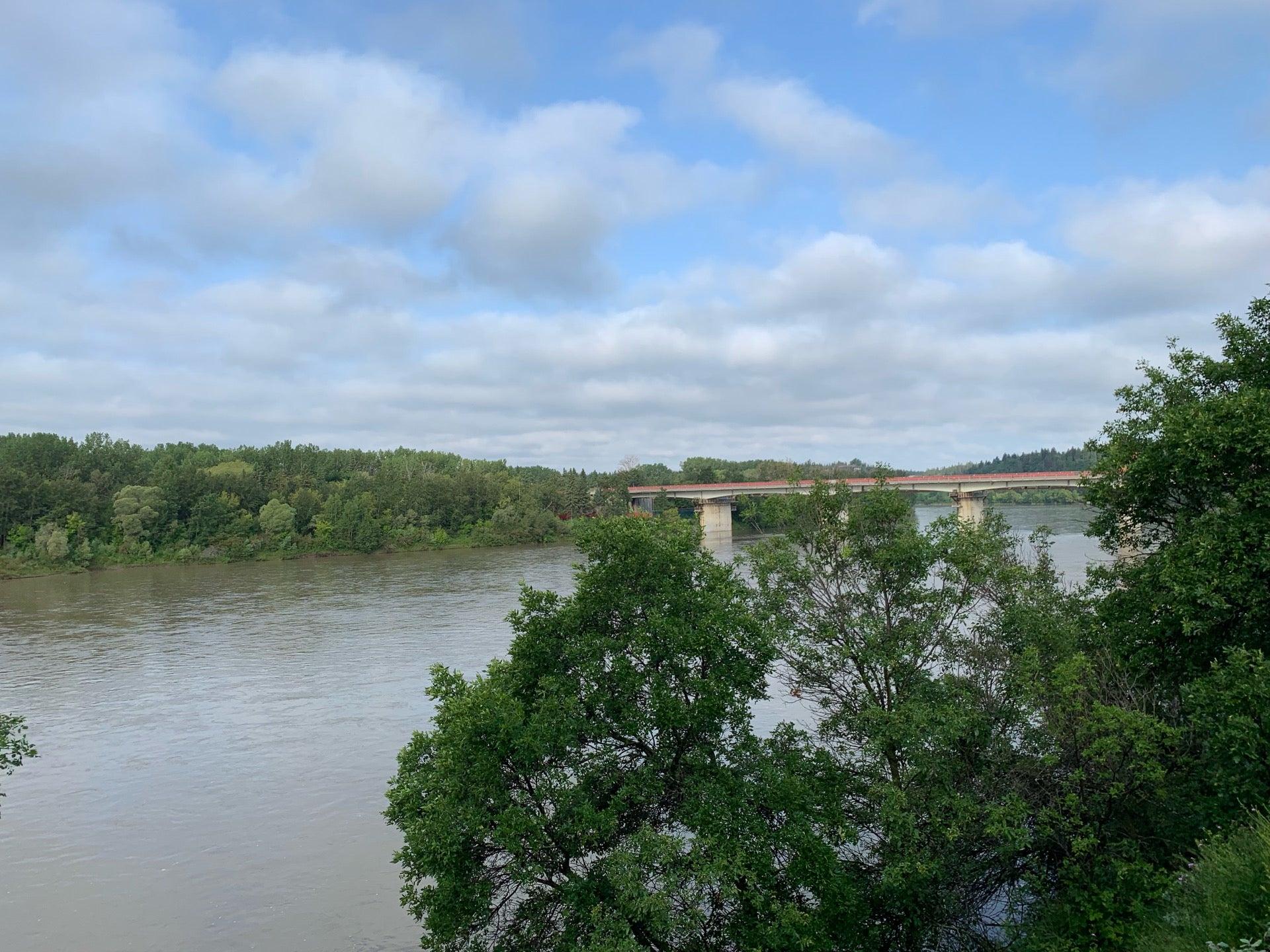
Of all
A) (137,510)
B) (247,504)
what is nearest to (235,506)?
(247,504)

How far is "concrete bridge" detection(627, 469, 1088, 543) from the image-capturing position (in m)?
59.3

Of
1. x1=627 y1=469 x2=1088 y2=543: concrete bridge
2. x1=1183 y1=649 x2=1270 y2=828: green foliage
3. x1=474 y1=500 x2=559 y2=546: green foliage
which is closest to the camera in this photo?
x1=1183 y1=649 x2=1270 y2=828: green foliage

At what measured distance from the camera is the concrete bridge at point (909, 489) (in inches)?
2335

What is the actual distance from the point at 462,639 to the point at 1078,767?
29.1 m

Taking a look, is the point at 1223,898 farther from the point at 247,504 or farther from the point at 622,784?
the point at 247,504

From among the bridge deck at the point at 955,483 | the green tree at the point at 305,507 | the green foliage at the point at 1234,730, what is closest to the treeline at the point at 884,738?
the green foliage at the point at 1234,730

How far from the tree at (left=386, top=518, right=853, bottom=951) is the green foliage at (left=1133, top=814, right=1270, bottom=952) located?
4.16 meters

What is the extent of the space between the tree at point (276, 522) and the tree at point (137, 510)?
378 inches

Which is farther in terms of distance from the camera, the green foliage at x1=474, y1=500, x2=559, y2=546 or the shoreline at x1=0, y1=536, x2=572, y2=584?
the green foliage at x1=474, y1=500, x2=559, y2=546

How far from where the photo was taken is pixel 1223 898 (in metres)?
7.80

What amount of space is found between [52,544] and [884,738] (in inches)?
3179

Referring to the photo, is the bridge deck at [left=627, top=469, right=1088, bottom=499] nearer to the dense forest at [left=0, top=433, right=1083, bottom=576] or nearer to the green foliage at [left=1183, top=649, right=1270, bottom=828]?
the dense forest at [left=0, top=433, right=1083, bottom=576]

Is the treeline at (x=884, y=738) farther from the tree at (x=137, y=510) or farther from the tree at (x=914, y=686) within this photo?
the tree at (x=137, y=510)

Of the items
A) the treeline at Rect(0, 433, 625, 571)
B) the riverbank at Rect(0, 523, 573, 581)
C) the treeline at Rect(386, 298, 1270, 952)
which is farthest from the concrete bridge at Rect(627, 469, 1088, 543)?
the treeline at Rect(386, 298, 1270, 952)
